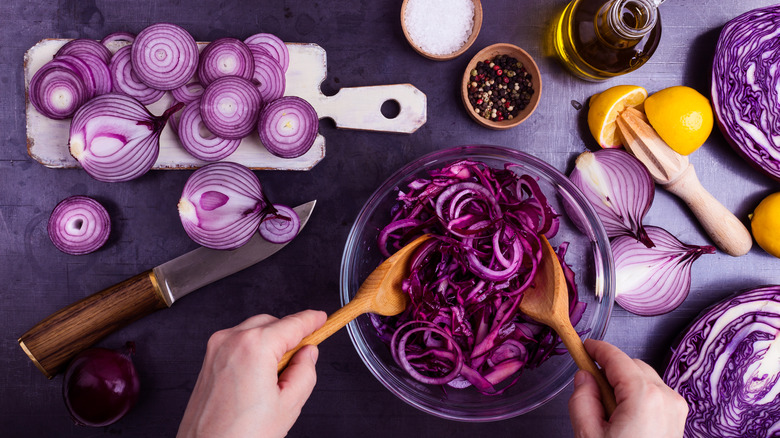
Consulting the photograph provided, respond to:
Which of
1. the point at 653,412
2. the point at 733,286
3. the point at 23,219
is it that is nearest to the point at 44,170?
the point at 23,219

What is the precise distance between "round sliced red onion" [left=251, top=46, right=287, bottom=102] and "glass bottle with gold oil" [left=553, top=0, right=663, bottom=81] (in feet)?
2.65

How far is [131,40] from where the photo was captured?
1.32 metres

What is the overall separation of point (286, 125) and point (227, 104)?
16 cm

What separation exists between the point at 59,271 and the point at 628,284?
1639 millimetres

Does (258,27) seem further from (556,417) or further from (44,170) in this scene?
(556,417)

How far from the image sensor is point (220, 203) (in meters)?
1.23

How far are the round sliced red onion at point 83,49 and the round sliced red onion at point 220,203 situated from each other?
0.43 metres

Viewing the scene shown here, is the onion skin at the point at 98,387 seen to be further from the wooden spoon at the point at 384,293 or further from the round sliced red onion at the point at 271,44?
the round sliced red onion at the point at 271,44

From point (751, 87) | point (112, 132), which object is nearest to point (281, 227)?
point (112, 132)

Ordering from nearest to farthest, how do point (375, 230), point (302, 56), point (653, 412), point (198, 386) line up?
point (653, 412), point (198, 386), point (375, 230), point (302, 56)

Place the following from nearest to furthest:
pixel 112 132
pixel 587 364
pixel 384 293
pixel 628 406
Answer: pixel 628 406 → pixel 587 364 → pixel 384 293 → pixel 112 132

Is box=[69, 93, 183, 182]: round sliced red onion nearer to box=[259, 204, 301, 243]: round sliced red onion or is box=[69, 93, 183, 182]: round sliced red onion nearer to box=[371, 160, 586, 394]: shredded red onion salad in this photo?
box=[259, 204, 301, 243]: round sliced red onion

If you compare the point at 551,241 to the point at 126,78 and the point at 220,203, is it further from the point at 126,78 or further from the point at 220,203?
the point at 126,78

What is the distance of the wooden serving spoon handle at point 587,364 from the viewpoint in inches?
35.6
